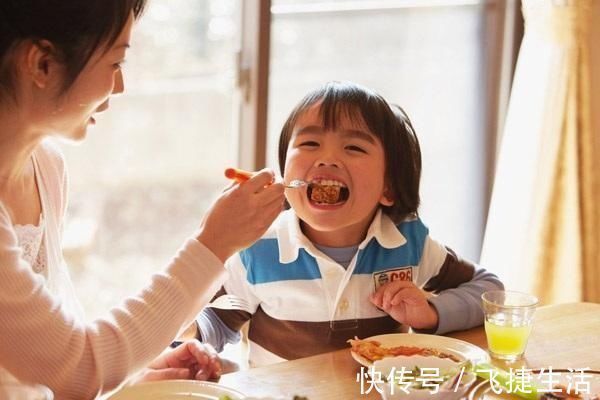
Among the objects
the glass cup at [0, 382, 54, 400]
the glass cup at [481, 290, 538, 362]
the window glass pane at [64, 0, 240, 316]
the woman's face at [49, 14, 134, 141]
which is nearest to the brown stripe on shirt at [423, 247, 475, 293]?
the glass cup at [481, 290, 538, 362]

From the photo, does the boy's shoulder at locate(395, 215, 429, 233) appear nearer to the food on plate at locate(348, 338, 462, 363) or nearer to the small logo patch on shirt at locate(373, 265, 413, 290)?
the small logo patch on shirt at locate(373, 265, 413, 290)

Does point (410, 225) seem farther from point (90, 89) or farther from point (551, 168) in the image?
point (551, 168)

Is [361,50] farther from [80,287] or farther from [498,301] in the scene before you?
[498,301]

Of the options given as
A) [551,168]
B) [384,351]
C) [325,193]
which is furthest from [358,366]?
[551,168]

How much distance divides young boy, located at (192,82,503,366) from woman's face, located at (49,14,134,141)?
0.50 meters

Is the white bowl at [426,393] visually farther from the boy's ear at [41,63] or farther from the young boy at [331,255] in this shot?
the boy's ear at [41,63]

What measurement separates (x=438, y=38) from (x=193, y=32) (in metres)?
0.97

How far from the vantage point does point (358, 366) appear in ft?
4.51

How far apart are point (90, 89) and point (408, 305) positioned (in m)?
0.69

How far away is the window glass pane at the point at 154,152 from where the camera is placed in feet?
8.34

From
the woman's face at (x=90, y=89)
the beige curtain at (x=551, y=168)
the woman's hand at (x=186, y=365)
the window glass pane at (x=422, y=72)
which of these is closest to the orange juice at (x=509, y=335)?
the woman's hand at (x=186, y=365)

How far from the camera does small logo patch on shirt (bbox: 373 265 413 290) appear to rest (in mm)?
1660

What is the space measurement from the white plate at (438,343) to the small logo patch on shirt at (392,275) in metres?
0.19

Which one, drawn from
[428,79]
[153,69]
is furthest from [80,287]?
[428,79]
